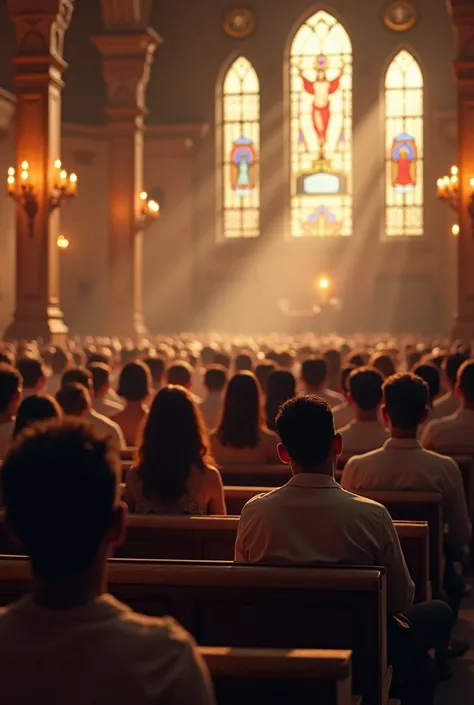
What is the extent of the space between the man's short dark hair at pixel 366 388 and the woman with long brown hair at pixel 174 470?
6.34ft

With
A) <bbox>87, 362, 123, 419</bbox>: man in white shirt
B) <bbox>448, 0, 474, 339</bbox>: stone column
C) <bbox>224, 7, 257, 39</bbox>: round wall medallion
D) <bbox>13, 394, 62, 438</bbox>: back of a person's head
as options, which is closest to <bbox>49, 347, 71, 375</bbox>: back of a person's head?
Answer: <bbox>87, 362, 123, 419</bbox>: man in white shirt

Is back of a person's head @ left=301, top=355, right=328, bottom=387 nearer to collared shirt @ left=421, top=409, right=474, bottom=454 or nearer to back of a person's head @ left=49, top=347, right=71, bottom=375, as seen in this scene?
collared shirt @ left=421, top=409, right=474, bottom=454

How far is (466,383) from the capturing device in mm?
7516

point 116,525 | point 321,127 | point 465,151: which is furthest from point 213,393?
point 321,127

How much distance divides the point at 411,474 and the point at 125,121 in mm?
20009

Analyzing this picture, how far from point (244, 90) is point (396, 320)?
740 cm

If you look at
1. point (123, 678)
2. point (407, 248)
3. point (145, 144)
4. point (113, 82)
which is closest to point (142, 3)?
point (113, 82)

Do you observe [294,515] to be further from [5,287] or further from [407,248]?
[407,248]

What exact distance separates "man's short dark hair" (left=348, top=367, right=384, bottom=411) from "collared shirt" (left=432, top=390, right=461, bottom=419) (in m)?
2.21

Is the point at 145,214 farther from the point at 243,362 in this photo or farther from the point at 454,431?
the point at 454,431

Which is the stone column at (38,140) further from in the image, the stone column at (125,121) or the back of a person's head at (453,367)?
the back of a person's head at (453,367)

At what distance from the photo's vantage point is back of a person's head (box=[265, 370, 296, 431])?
8039 millimetres

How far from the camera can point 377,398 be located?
7.00m

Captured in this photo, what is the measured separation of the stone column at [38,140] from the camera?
18094mm
